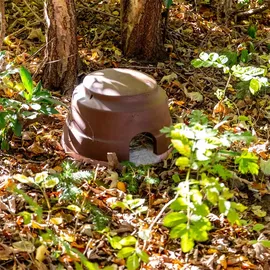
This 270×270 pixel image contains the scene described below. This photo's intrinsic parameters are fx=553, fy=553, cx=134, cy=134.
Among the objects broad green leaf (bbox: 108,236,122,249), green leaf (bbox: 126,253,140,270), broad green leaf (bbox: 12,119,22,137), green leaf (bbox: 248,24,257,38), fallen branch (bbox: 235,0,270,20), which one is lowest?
broad green leaf (bbox: 108,236,122,249)

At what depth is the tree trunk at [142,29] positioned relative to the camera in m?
3.59

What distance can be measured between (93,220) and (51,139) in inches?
28.1

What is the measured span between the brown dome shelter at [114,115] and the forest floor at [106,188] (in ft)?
0.33

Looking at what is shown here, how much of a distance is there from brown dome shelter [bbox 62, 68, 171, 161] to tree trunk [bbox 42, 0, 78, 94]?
0.53 m

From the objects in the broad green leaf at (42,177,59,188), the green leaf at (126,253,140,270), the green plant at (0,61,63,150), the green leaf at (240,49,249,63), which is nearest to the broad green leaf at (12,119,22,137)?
the green plant at (0,61,63,150)

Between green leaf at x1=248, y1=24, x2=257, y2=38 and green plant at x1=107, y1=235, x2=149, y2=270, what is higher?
green leaf at x1=248, y1=24, x2=257, y2=38

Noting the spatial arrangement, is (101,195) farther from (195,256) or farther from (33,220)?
(195,256)

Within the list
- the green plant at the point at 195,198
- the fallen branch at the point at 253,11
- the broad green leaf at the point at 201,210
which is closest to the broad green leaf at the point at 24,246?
the green plant at the point at 195,198

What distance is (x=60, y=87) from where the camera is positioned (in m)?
3.36

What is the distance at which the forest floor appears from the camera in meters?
2.23

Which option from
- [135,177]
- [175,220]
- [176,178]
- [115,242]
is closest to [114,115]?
[135,177]

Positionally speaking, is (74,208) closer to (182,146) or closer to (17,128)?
(17,128)

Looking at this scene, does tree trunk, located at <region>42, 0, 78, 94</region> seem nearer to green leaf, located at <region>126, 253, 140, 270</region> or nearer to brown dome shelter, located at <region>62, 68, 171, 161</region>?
brown dome shelter, located at <region>62, 68, 171, 161</region>

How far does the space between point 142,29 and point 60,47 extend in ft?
2.13
